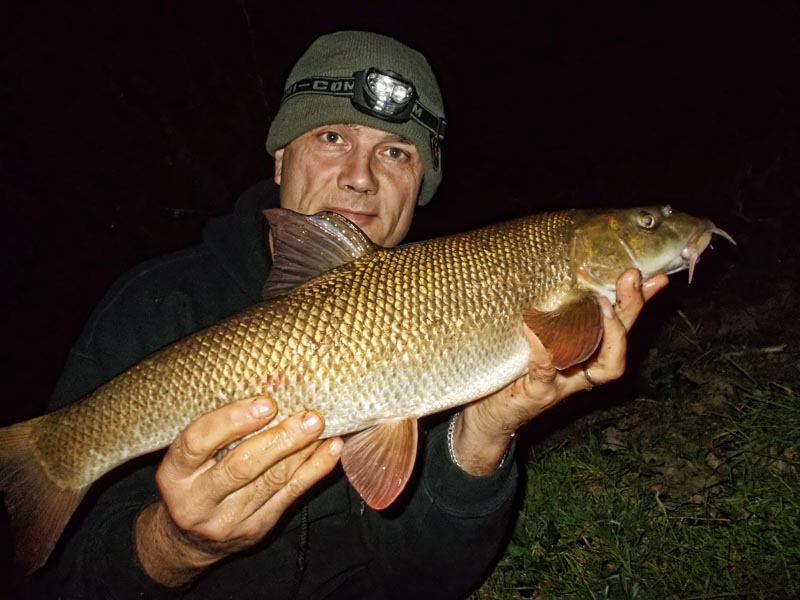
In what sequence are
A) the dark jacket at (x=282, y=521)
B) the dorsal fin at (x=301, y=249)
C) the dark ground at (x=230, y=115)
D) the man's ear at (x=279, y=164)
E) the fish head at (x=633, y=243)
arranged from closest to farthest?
the dorsal fin at (x=301, y=249) → the fish head at (x=633, y=243) → the dark jacket at (x=282, y=521) → the man's ear at (x=279, y=164) → the dark ground at (x=230, y=115)

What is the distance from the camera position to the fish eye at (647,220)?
2.09 m

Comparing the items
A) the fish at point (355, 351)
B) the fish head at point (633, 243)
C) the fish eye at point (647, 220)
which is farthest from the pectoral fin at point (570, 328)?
the fish eye at point (647, 220)

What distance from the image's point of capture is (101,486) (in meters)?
2.52

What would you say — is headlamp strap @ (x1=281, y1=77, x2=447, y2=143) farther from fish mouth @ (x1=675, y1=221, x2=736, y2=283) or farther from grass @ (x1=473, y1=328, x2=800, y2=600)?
grass @ (x1=473, y1=328, x2=800, y2=600)

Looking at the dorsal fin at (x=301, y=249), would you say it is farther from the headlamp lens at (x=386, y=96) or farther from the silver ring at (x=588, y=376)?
the headlamp lens at (x=386, y=96)

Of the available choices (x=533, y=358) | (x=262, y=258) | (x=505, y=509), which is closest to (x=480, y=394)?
(x=533, y=358)

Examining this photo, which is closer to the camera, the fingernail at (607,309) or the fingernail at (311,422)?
the fingernail at (311,422)

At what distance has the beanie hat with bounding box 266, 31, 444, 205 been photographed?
9.18ft

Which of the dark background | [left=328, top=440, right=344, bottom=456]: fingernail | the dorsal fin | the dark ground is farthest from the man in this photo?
the dark background

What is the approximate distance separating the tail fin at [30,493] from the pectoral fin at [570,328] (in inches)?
61.0

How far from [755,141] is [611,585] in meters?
5.12

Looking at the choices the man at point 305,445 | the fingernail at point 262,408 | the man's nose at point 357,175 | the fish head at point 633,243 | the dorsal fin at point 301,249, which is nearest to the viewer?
the fingernail at point 262,408

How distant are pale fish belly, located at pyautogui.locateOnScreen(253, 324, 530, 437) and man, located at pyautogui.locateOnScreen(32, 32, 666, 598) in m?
0.07

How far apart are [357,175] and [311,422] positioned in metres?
1.39
